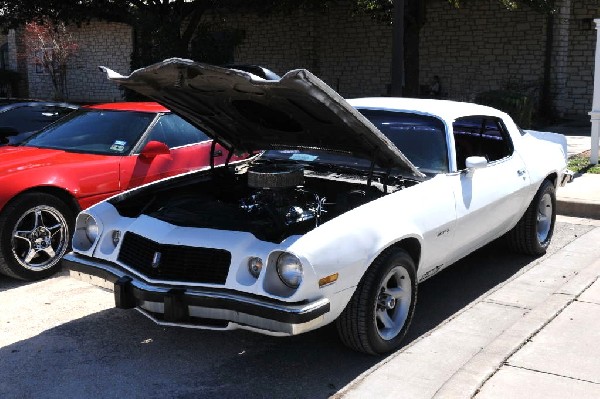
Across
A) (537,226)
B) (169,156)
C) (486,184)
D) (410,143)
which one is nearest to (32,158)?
(169,156)

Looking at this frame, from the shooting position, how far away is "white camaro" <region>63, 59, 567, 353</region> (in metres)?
3.71

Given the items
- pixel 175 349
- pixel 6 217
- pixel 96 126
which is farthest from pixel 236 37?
pixel 175 349

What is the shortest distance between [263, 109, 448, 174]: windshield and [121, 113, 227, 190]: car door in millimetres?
1422

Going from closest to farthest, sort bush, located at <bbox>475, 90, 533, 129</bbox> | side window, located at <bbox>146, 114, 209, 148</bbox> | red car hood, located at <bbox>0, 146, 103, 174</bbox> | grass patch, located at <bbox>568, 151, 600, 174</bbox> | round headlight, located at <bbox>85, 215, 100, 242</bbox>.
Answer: round headlight, located at <bbox>85, 215, 100, 242</bbox> < red car hood, located at <bbox>0, 146, 103, 174</bbox> < side window, located at <bbox>146, 114, 209, 148</bbox> < grass patch, located at <bbox>568, 151, 600, 174</bbox> < bush, located at <bbox>475, 90, 533, 129</bbox>

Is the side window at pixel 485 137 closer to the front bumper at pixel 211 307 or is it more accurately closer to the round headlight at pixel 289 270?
the round headlight at pixel 289 270

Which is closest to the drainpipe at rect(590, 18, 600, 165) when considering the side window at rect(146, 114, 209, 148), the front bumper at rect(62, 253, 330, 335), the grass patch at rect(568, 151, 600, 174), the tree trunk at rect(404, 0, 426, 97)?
the grass patch at rect(568, 151, 600, 174)

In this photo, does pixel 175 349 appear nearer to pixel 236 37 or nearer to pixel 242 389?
pixel 242 389

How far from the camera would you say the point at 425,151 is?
16.6ft

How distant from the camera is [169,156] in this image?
6555mm

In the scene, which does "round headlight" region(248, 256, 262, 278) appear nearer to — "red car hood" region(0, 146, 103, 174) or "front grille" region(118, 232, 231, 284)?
"front grille" region(118, 232, 231, 284)

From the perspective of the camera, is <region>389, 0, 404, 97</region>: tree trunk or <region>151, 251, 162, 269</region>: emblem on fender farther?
<region>389, 0, 404, 97</region>: tree trunk

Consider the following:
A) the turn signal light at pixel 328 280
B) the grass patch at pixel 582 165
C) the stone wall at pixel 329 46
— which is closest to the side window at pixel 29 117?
the turn signal light at pixel 328 280

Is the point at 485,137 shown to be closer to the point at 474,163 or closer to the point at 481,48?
the point at 474,163

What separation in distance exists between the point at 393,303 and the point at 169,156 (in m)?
3.15
